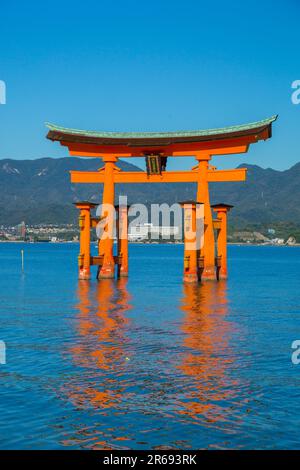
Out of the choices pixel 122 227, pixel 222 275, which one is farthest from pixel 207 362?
pixel 222 275

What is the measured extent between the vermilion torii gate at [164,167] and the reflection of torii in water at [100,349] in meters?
8.71

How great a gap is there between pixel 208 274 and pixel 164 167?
25.3ft

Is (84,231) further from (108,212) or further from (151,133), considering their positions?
(151,133)

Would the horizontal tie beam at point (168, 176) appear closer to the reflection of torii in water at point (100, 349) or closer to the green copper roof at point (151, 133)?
the green copper roof at point (151, 133)

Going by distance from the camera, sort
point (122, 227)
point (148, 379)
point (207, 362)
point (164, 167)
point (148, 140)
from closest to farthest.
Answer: point (148, 379), point (207, 362), point (148, 140), point (164, 167), point (122, 227)

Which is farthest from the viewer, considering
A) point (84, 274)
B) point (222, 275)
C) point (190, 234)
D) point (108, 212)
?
point (222, 275)

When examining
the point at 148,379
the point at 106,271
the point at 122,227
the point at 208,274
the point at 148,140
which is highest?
the point at 148,140

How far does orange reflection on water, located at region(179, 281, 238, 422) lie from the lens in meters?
12.2

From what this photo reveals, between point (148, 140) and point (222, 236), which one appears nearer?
point (148, 140)

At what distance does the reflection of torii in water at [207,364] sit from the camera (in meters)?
12.1

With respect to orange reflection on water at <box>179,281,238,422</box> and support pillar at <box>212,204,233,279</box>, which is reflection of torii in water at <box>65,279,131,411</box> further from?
support pillar at <box>212,204,233,279</box>

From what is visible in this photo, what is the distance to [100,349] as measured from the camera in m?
18.1

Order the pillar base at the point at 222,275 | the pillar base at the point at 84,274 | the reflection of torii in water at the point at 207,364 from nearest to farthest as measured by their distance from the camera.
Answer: the reflection of torii in water at the point at 207,364, the pillar base at the point at 84,274, the pillar base at the point at 222,275

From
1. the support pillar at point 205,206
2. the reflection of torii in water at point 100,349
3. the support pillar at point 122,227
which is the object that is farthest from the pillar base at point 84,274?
the reflection of torii in water at point 100,349
